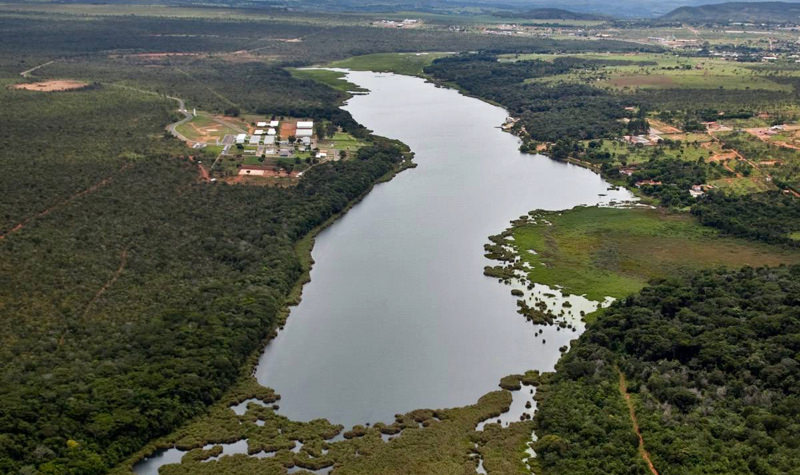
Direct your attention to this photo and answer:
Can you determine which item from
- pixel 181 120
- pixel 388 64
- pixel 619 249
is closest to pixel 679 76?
pixel 388 64

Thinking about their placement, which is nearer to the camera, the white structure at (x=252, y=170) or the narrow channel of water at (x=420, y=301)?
the narrow channel of water at (x=420, y=301)

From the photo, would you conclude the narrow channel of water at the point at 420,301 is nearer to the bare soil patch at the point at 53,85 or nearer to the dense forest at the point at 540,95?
the dense forest at the point at 540,95

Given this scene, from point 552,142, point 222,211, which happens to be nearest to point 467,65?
point 552,142

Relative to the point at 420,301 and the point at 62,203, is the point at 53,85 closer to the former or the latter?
the point at 62,203

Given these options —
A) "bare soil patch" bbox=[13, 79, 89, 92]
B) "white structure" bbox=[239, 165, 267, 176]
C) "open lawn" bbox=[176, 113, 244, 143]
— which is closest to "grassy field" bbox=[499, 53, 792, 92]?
"open lawn" bbox=[176, 113, 244, 143]

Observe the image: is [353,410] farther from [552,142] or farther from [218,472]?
[552,142]

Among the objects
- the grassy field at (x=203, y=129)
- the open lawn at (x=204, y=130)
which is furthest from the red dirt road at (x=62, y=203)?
the grassy field at (x=203, y=129)

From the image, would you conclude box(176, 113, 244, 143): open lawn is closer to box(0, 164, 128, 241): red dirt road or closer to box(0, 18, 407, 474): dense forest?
box(0, 18, 407, 474): dense forest
